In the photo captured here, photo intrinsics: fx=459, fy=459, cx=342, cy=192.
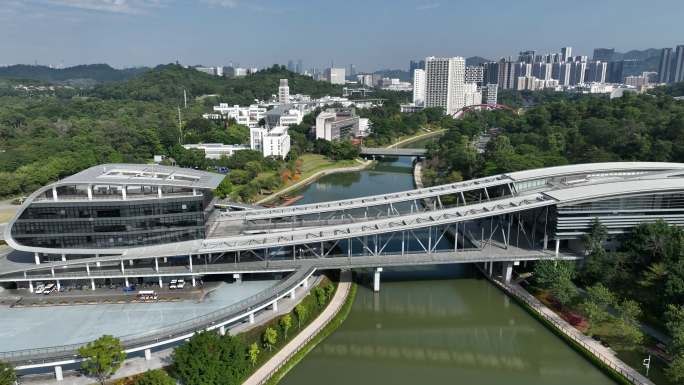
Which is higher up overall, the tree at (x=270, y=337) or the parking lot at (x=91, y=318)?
the parking lot at (x=91, y=318)

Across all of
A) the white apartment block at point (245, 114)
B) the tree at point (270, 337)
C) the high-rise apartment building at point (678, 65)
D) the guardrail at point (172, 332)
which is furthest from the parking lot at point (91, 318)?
the high-rise apartment building at point (678, 65)

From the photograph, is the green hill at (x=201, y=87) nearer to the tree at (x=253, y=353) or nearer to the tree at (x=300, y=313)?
the tree at (x=300, y=313)

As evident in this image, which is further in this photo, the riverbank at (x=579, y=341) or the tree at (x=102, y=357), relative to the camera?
the riverbank at (x=579, y=341)

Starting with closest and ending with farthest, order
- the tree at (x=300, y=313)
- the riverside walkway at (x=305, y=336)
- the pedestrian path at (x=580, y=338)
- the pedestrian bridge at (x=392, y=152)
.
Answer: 1. the pedestrian path at (x=580, y=338)
2. the riverside walkway at (x=305, y=336)
3. the tree at (x=300, y=313)
4. the pedestrian bridge at (x=392, y=152)

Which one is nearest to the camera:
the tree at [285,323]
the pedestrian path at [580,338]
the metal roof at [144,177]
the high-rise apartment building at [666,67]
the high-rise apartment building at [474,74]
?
the pedestrian path at [580,338]

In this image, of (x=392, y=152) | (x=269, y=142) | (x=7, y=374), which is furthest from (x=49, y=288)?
(x=392, y=152)

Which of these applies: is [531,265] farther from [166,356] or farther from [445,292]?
[166,356]

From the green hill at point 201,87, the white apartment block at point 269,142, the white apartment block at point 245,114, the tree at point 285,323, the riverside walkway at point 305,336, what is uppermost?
the green hill at point 201,87

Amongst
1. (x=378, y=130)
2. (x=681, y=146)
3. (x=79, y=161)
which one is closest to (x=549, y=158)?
(x=681, y=146)
